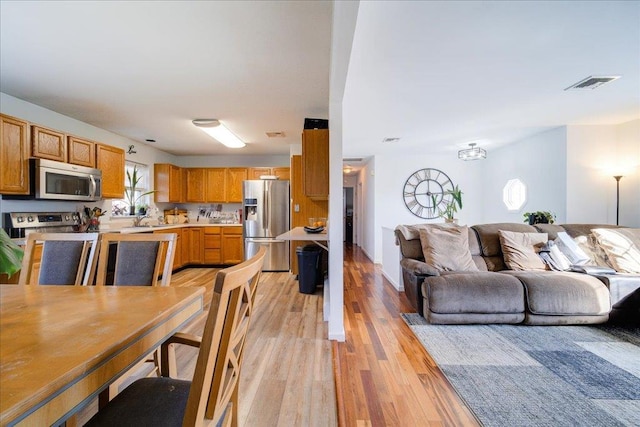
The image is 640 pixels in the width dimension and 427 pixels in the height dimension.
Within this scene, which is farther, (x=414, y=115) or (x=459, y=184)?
(x=459, y=184)

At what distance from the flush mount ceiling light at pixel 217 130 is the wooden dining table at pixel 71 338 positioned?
9.55 ft

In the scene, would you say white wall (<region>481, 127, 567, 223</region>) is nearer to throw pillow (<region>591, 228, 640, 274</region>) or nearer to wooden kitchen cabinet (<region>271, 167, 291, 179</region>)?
throw pillow (<region>591, 228, 640, 274</region>)

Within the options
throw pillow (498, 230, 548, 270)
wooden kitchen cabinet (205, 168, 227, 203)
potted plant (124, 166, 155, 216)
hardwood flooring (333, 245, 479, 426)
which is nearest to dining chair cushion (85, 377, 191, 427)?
hardwood flooring (333, 245, 479, 426)

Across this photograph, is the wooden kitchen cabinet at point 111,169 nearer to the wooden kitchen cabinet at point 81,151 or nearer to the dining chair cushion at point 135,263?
the wooden kitchen cabinet at point 81,151

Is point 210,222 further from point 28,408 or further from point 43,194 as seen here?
point 28,408

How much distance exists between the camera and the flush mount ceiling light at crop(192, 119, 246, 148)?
3789 millimetres

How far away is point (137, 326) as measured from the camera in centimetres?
90

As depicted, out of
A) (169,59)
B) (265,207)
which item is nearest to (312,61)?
(169,59)

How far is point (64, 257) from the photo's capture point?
5.47 feet

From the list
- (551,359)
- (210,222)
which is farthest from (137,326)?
(210,222)

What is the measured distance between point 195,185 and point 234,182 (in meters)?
0.87

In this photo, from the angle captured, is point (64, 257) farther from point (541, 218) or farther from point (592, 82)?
point (541, 218)

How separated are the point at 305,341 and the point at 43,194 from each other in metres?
3.27

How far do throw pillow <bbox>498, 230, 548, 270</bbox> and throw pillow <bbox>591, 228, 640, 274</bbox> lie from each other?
0.55 meters
